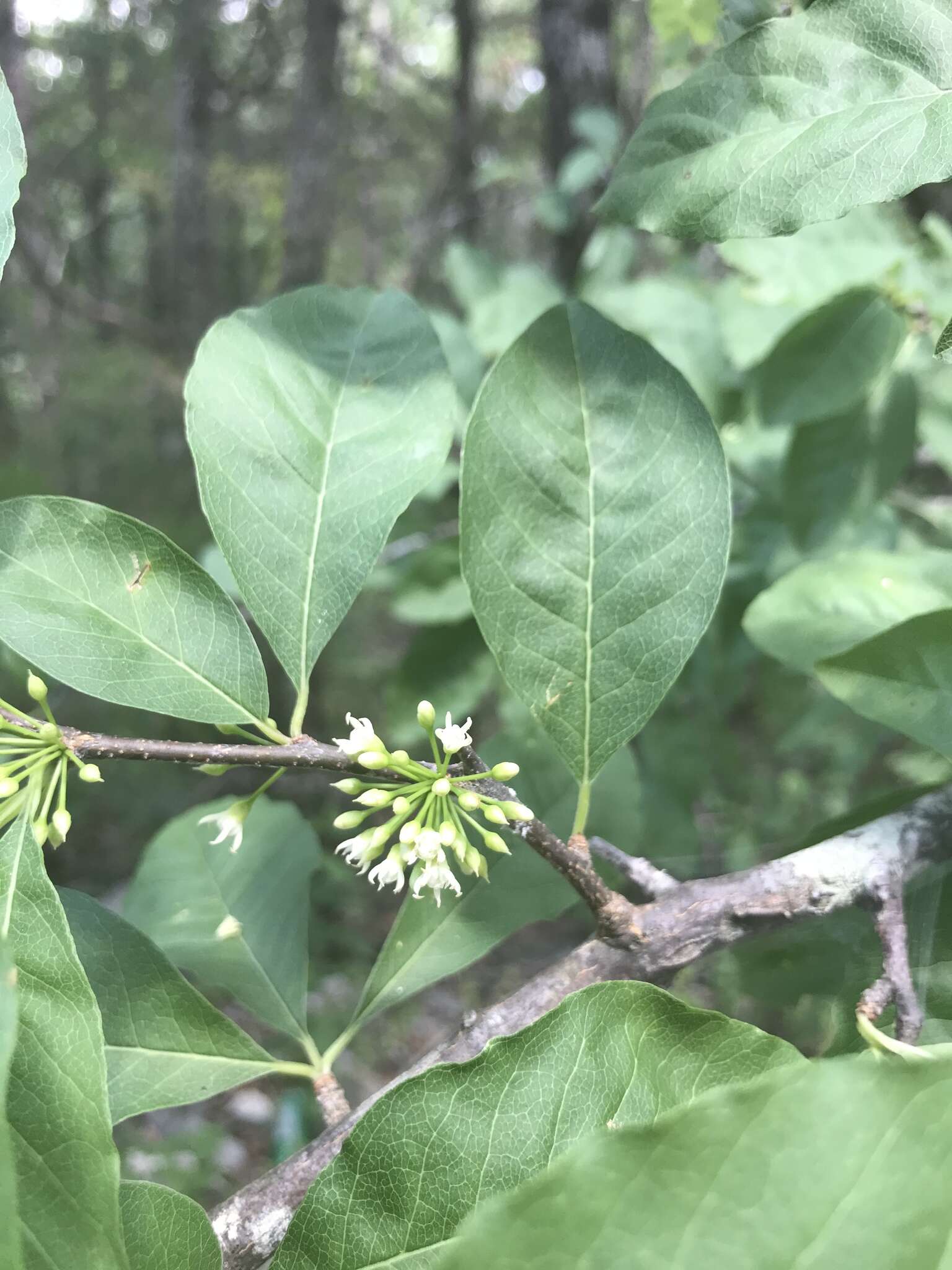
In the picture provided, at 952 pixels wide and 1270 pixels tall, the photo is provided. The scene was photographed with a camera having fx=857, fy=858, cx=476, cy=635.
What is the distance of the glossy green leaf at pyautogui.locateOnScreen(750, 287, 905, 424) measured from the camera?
3.46 feet

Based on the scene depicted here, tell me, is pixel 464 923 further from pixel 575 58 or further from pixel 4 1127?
pixel 575 58

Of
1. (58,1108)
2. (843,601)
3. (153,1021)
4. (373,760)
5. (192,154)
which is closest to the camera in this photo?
(58,1108)

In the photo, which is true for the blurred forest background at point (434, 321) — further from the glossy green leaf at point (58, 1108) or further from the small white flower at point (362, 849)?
the glossy green leaf at point (58, 1108)

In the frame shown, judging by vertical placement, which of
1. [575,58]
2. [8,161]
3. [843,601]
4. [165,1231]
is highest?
[575,58]

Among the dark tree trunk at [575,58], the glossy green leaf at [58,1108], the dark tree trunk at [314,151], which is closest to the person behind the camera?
the glossy green leaf at [58,1108]

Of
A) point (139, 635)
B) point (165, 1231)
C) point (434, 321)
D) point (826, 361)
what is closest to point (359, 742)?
point (139, 635)

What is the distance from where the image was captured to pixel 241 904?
2.61ft

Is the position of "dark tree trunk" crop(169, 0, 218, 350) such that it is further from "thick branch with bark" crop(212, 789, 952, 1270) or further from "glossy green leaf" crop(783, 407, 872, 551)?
"thick branch with bark" crop(212, 789, 952, 1270)

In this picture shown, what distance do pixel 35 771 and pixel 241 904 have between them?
361 mm

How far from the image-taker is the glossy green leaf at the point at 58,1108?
38 cm

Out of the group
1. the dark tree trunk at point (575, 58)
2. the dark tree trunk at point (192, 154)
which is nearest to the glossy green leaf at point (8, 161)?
the dark tree trunk at point (575, 58)

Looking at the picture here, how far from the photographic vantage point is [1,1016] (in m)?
0.30

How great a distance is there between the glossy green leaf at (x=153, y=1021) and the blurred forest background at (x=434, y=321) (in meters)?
0.33

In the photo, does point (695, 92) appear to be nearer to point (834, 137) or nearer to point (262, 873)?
point (834, 137)
